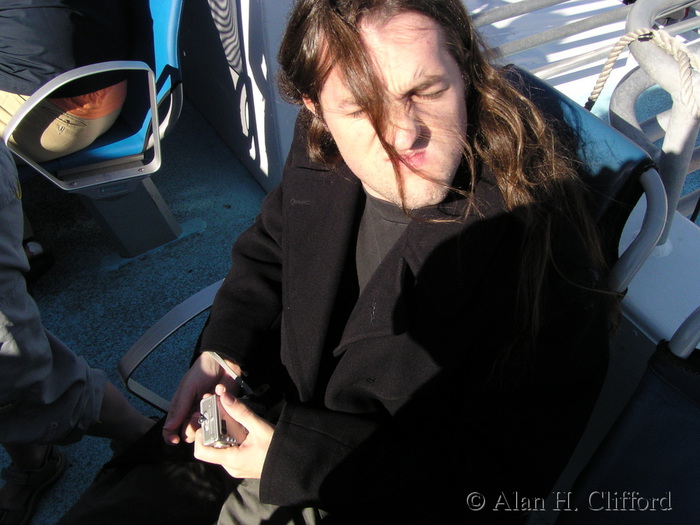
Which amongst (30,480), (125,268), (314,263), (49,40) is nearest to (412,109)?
(314,263)

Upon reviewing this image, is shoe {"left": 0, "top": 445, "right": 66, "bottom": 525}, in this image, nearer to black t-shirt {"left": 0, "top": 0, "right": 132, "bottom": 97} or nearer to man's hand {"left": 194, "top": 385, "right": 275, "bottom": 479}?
man's hand {"left": 194, "top": 385, "right": 275, "bottom": 479}

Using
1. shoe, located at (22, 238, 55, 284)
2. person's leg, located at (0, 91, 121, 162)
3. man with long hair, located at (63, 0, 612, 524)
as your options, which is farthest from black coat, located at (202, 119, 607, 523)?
shoe, located at (22, 238, 55, 284)

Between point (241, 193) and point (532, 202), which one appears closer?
point (532, 202)

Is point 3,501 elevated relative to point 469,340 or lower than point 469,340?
lower

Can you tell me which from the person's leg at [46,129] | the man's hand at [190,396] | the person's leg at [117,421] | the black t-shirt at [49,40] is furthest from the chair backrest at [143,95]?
→ the man's hand at [190,396]

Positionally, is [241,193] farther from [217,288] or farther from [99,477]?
[99,477]

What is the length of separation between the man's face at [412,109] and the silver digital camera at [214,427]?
23.7 inches

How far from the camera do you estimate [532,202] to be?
1008 mm

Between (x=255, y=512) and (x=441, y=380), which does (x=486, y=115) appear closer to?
(x=441, y=380)

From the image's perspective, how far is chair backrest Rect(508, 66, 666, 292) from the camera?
0.96 m

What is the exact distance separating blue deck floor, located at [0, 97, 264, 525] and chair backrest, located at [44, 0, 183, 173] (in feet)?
1.95

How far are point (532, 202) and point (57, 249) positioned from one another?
2374 mm

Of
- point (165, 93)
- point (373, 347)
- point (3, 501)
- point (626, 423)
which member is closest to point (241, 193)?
point (165, 93)

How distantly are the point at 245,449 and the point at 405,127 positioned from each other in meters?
0.74
